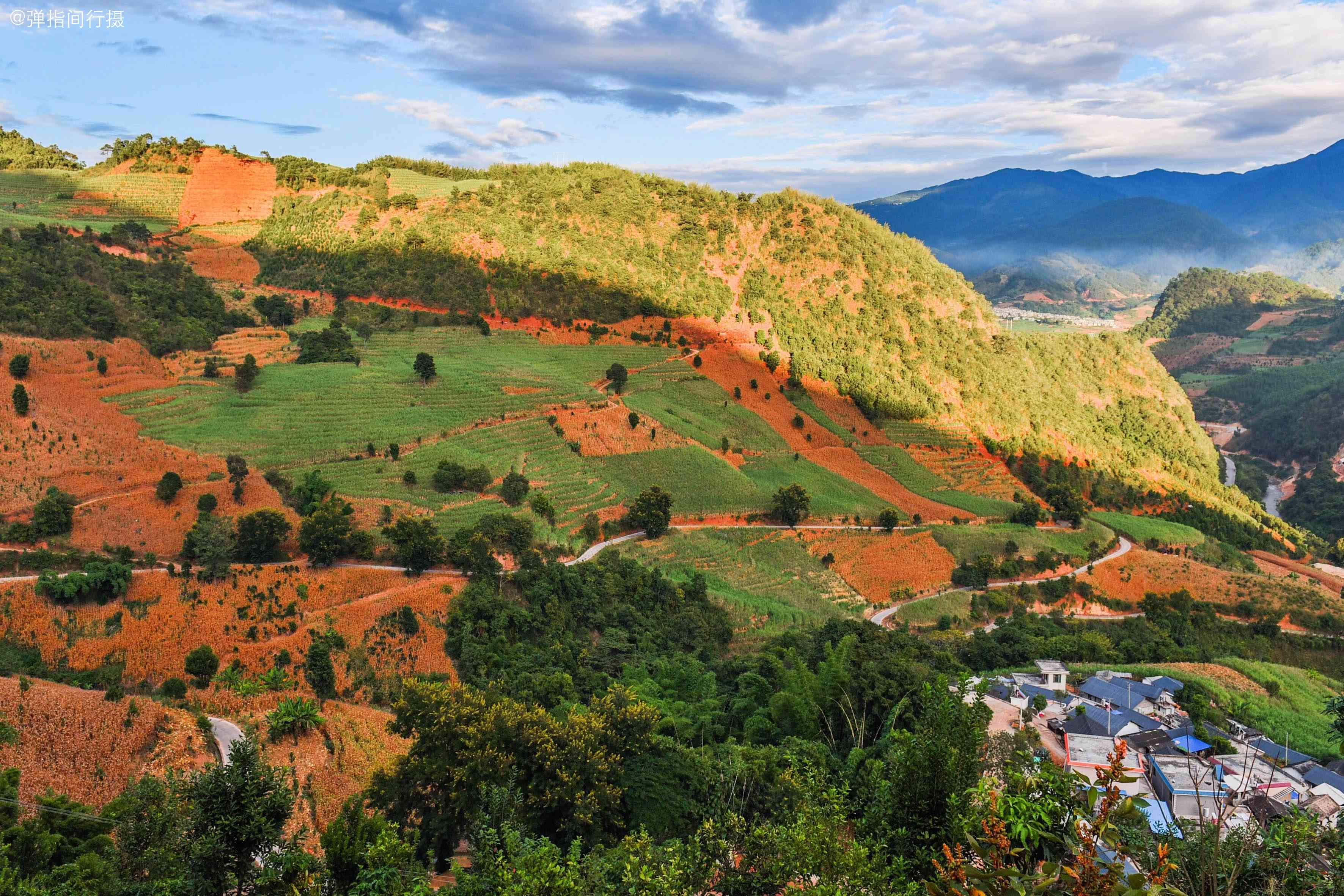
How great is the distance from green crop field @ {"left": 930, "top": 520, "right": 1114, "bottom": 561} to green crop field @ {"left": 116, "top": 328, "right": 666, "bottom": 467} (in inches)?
997

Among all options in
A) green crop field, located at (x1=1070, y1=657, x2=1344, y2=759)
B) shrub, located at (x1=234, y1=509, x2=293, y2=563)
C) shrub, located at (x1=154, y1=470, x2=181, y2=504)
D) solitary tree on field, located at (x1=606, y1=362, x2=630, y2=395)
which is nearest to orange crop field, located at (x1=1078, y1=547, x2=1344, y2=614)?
green crop field, located at (x1=1070, y1=657, x2=1344, y2=759)

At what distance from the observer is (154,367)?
131 ft

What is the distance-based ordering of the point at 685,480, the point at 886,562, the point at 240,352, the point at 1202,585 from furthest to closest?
the point at 1202,585 → the point at 685,480 → the point at 886,562 → the point at 240,352

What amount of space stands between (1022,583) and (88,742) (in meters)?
47.6

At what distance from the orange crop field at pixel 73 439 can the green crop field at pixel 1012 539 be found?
42.2 m

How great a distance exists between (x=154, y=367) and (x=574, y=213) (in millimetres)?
41656

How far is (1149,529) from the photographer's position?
6081cm

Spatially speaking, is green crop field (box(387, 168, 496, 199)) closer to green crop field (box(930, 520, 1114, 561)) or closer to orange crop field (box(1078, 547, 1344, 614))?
green crop field (box(930, 520, 1114, 561))

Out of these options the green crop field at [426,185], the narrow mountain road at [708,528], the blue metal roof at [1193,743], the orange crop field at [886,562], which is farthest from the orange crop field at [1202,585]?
the green crop field at [426,185]

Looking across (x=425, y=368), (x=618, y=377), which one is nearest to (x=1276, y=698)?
(x=618, y=377)

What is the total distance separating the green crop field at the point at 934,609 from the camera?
142 ft

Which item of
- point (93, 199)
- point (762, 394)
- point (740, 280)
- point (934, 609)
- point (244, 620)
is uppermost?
point (93, 199)

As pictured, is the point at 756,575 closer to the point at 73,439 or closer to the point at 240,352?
the point at 73,439

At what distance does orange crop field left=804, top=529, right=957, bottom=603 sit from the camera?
45719mm
